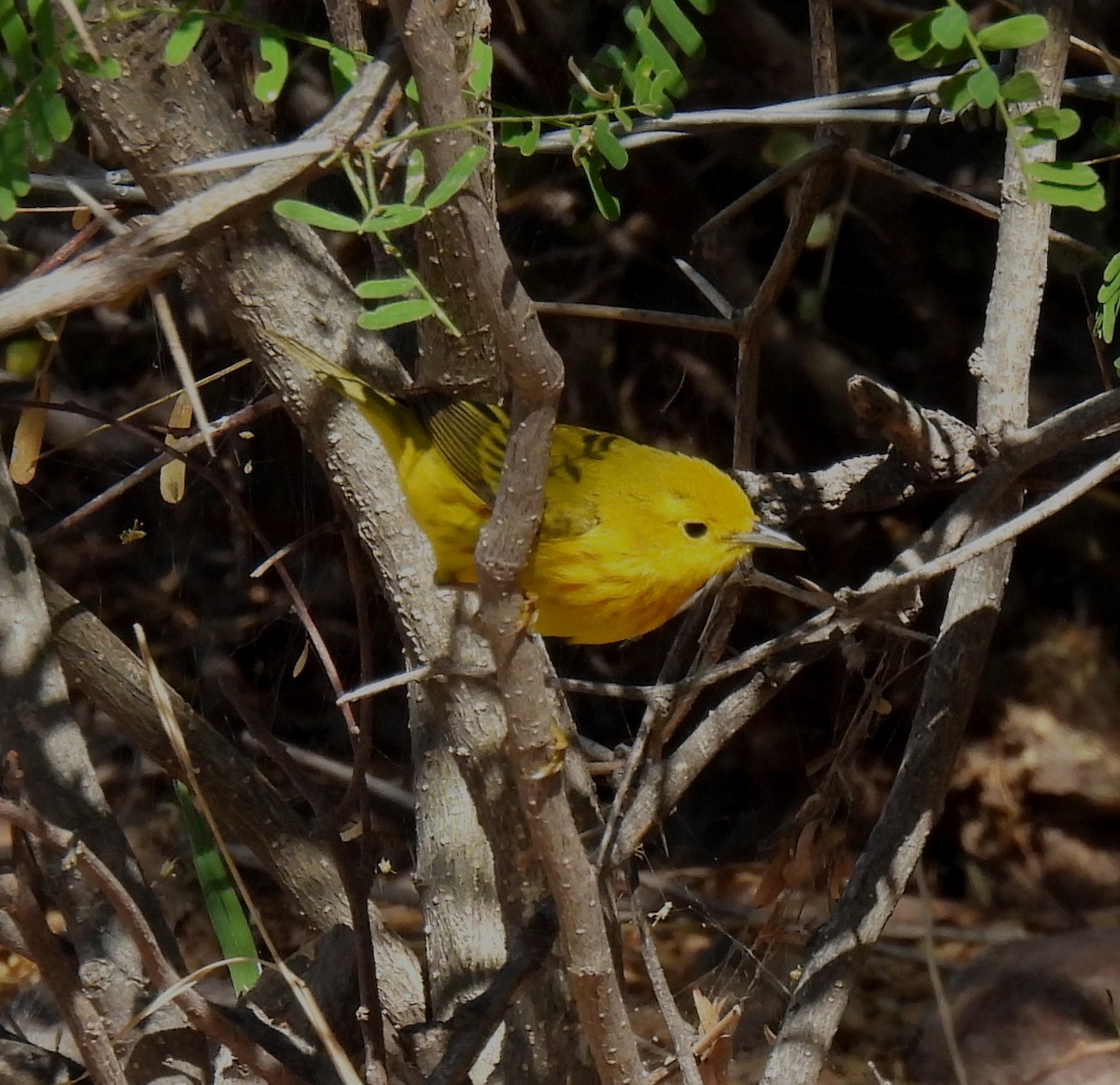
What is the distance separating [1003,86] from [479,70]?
0.57 m

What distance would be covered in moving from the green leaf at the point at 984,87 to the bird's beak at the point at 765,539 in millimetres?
1083

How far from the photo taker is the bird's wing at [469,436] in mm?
2262

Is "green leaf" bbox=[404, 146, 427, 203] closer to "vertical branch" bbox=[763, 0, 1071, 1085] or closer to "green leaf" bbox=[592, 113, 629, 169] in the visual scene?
"green leaf" bbox=[592, 113, 629, 169]

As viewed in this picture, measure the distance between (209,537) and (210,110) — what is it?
7.51 ft

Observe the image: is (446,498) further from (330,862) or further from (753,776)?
(753,776)

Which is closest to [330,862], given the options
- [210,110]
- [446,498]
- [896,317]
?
[446,498]

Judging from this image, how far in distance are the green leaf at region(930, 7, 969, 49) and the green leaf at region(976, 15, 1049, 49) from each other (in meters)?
0.06

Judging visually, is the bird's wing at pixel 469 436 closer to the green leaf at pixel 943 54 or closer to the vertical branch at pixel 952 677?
the vertical branch at pixel 952 677

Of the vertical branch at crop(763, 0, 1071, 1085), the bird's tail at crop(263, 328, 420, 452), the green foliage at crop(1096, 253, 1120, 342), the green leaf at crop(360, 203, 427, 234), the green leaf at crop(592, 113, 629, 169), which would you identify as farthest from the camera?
the vertical branch at crop(763, 0, 1071, 1085)

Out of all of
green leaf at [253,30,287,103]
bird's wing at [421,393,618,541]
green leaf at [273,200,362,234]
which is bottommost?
bird's wing at [421,393,618,541]

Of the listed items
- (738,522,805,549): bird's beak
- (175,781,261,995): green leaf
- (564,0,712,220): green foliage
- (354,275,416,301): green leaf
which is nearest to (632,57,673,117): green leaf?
(564,0,712,220): green foliage

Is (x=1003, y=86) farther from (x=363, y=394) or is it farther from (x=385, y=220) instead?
(x=363, y=394)

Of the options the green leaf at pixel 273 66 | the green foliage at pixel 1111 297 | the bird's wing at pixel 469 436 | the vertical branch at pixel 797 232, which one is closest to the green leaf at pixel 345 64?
the green leaf at pixel 273 66

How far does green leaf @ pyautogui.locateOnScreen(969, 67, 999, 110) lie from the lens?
Answer: 1.35m
